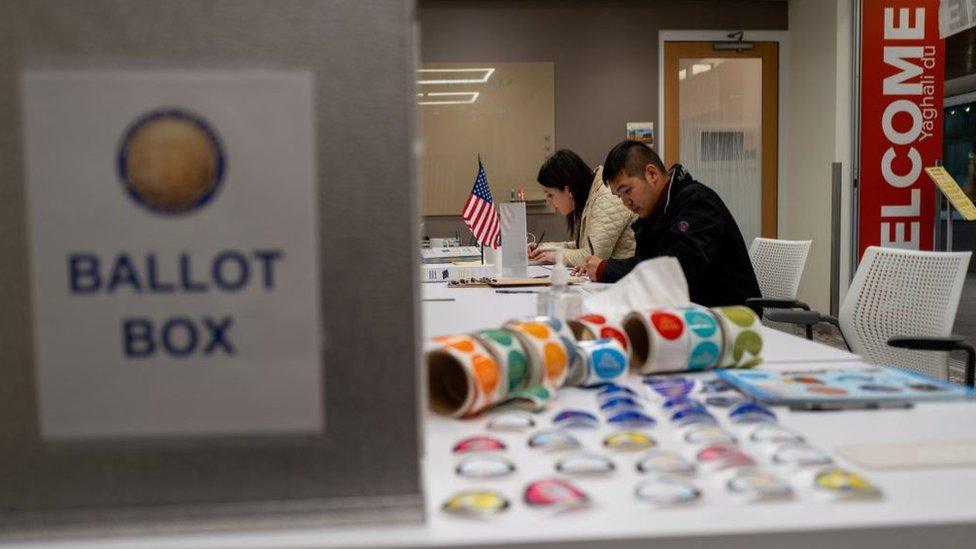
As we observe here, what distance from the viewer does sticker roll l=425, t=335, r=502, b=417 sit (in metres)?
0.95

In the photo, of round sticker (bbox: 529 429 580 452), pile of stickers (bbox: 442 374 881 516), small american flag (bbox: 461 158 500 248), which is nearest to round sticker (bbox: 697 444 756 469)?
pile of stickers (bbox: 442 374 881 516)

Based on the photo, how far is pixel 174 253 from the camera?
0.63 meters

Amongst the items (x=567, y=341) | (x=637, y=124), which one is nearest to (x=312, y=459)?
(x=567, y=341)

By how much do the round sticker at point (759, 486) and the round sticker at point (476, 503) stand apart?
194 mm

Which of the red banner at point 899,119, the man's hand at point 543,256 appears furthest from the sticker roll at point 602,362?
the red banner at point 899,119

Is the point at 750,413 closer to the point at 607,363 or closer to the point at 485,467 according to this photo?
the point at 607,363

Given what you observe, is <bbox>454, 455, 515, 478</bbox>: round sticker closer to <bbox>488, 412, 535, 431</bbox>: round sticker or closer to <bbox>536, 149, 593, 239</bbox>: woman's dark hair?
<bbox>488, 412, 535, 431</bbox>: round sticker

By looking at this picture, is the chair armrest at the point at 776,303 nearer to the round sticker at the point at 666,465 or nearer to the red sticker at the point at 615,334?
the red sticker at the point at 615,334

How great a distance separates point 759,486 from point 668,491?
0.08 metres

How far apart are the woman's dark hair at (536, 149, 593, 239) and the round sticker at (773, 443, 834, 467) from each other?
11.9 ft

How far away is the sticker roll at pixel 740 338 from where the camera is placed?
1221 millimetres

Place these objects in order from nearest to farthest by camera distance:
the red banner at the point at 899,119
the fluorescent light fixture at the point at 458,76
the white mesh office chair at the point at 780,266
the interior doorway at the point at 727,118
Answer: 1. the white mesh office chair at the point at 780,266
2. the red banner at the point at 899,119
3. the fluorescent light fixture at the point at 458,76
4. the interior doorway at the point at 727,118

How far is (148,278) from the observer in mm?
634

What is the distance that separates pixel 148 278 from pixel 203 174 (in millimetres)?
91
